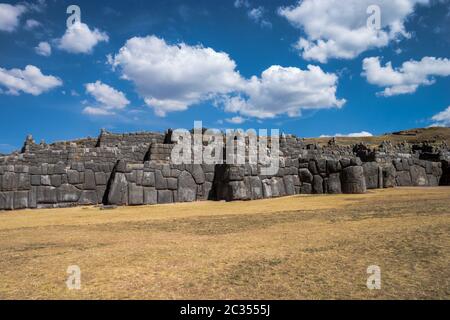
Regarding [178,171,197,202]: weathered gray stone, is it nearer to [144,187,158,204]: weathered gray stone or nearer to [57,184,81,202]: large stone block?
[144,187,158,204]: weathered gray stone

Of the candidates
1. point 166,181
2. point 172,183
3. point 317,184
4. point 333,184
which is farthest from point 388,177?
point 166,181

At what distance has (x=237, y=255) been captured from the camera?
4.48 m

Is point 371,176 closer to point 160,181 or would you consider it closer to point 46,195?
point 160,181

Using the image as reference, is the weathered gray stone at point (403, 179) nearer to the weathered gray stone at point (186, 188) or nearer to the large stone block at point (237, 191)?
the large stone block at point (237, 191)

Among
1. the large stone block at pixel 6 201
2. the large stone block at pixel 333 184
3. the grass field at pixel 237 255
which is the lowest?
the grass field at pixel 237 255

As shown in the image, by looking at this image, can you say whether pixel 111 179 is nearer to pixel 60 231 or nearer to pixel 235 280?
pixel 60 231

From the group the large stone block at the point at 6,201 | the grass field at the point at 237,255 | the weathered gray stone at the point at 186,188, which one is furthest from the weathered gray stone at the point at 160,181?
the large stone block at the point at 6,201

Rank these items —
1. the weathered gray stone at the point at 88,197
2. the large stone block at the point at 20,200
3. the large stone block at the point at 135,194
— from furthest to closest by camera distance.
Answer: the weathered gray stone at the point at 88,197, the large stone block at the point at 135,194, the large stone block at the point at 20,200

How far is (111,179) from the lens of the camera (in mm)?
11320

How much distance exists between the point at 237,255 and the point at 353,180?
30.0 feet

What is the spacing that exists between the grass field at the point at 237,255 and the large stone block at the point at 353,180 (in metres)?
4.45

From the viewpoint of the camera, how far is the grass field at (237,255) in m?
3.23

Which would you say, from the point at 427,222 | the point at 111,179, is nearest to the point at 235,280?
the point at 427,222
